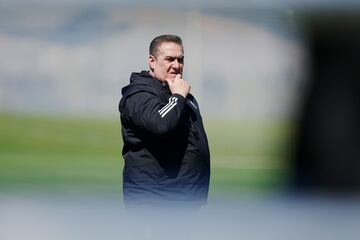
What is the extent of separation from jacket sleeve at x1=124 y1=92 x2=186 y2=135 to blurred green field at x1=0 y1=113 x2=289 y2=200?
363 mm

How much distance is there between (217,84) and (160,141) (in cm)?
53

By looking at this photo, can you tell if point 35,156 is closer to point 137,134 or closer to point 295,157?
point 295,157

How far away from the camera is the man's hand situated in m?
1.83

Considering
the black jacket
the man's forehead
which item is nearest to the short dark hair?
the man's forehead

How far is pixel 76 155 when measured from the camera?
1.57 m

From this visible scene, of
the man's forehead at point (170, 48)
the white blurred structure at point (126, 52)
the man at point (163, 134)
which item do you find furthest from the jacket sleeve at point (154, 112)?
the white blurred structure at point (126, 52)

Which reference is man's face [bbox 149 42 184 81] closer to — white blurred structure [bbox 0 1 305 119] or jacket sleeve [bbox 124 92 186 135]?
jacket sleeve [bbox 124 92 186 135]

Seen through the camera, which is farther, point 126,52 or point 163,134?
point 163,134

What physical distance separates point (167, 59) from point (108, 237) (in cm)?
65

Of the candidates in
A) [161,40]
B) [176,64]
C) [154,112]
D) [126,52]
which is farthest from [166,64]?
[126,52]

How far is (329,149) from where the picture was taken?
151 centimetres

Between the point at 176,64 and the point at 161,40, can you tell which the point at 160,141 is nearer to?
the point at 176,64

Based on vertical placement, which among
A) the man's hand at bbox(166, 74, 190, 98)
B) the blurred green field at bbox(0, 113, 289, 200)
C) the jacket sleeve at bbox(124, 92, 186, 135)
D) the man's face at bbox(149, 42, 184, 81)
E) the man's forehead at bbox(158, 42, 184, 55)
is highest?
the man's forehead at bbox(158, 42, 184, 55)

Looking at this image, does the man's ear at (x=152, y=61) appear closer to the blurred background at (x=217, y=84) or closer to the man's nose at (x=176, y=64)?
the man's nose at (x=176, y=64)
